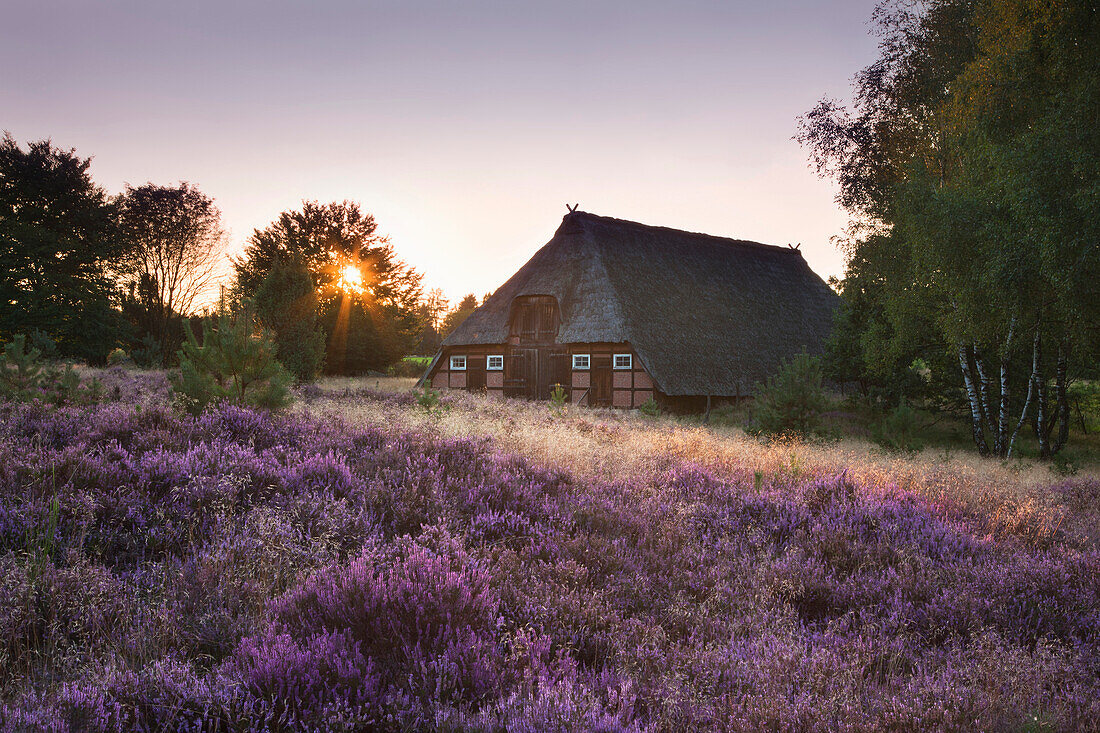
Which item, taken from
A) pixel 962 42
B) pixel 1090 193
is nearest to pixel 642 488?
pixel 1090 193

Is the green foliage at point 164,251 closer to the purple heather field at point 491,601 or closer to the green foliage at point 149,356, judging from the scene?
the green foliage at point 149,356

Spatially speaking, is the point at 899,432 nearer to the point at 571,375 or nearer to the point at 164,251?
the point at 571,375

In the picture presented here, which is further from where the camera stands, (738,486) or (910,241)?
(910,241)

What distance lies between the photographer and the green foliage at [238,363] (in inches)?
313

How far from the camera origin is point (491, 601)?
320cm

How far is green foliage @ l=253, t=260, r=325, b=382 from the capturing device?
2250cm

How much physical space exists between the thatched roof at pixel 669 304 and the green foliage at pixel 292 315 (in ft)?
21.3

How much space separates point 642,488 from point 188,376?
227 inches

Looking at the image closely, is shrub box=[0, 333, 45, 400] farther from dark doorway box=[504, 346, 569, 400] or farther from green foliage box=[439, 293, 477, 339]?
green foliage box=[439, 293, 477, 339]

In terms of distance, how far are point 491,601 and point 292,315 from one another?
22221 mm

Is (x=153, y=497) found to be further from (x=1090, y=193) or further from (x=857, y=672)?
(x=1090, y=193)

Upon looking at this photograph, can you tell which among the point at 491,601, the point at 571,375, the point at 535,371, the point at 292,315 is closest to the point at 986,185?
the point at 491,601

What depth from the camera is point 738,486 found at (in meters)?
6.38

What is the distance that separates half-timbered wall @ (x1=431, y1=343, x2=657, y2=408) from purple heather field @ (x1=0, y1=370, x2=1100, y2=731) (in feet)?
56.0
